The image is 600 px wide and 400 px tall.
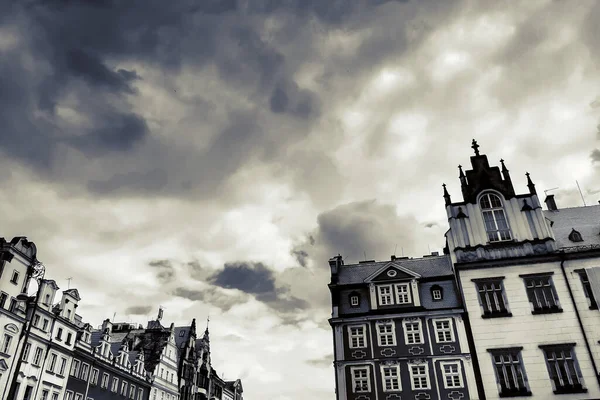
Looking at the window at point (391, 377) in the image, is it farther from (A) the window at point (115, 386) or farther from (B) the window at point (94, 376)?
(A) the window at point (115, 386)

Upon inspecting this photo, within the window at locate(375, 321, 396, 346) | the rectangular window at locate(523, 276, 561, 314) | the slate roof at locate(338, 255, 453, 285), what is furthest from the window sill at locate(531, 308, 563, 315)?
the window at locate(375, 321, 396, 346)

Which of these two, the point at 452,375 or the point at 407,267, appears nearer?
the point at 452,375

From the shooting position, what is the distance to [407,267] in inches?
1987

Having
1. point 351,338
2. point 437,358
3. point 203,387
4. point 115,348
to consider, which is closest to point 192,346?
point 203,387

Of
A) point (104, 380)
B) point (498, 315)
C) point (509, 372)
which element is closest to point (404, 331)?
point (498, 315)

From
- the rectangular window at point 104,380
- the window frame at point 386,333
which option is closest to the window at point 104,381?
the rectangular window at point 104,380

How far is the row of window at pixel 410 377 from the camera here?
40375mm

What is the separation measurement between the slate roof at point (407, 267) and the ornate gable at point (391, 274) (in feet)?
4.90

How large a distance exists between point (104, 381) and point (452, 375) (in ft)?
135

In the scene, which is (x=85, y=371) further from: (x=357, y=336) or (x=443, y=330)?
(x=443, y=330)

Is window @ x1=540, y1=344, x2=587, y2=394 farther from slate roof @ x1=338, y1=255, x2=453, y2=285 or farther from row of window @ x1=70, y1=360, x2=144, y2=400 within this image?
row of window @ x1=70, y1=360, x2=144, y2=400

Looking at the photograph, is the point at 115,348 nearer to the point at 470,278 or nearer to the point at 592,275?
the point at 470,278

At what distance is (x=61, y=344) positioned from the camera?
47625mm

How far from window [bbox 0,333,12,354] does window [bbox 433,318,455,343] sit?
4037cm
